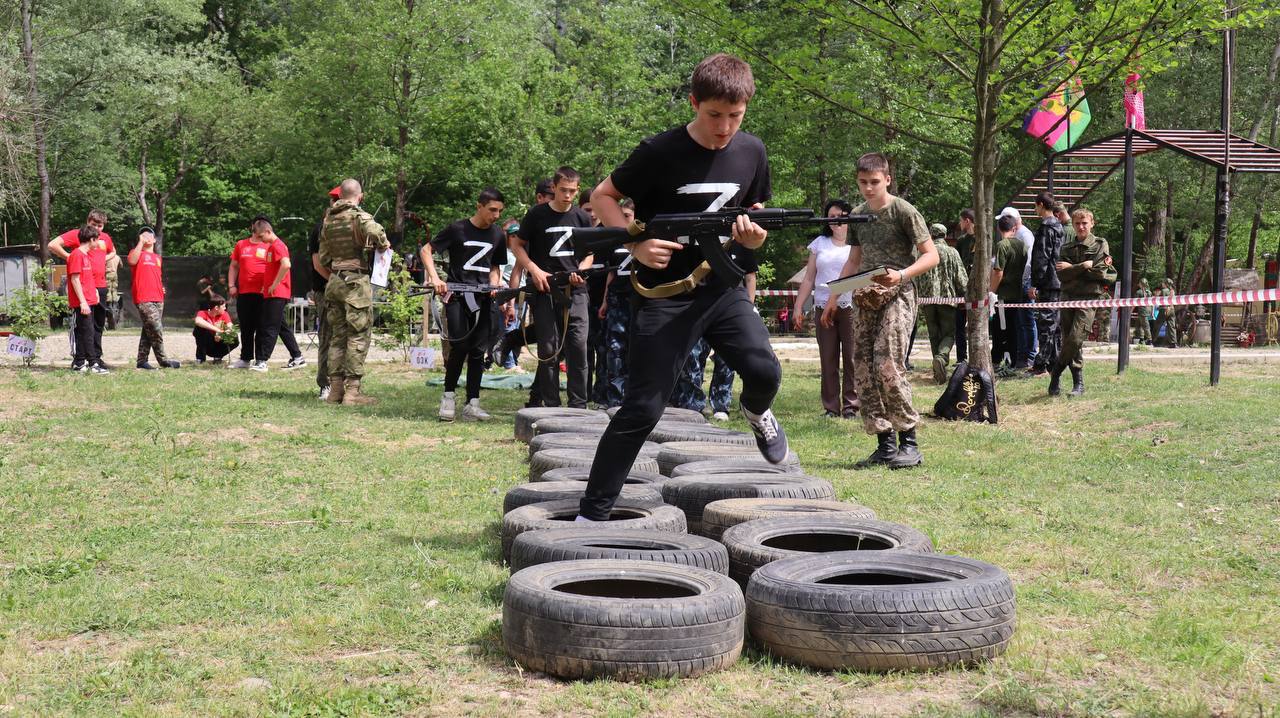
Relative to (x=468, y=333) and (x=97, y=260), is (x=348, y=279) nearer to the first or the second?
(x=468, y=333)

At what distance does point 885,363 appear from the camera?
770 cm

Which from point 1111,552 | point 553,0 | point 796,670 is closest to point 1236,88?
point 553,0

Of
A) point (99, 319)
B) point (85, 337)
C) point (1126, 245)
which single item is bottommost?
point (85, 337)

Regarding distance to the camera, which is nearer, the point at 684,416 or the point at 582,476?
the point at 582,476

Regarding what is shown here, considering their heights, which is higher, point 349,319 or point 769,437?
point 349,319

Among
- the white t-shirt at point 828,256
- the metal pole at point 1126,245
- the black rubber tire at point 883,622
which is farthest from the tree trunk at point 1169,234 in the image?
the black rubber tire at point 883,622

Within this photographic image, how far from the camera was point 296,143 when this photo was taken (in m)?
38.8

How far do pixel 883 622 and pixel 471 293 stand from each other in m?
7.22

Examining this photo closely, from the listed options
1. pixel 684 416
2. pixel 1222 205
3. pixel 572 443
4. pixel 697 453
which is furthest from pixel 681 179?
pixel 1222 205

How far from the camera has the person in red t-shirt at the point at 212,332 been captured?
16.5 meters

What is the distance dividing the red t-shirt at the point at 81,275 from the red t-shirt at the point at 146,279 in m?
0.63

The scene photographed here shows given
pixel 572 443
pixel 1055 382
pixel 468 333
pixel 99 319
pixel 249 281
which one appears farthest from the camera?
pixel 249 281

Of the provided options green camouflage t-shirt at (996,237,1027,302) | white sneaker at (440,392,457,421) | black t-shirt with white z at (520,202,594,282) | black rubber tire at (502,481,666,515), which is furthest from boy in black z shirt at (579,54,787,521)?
green camouflage t-shirt at (996,237,1027,302)

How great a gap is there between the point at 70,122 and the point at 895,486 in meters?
37.9
